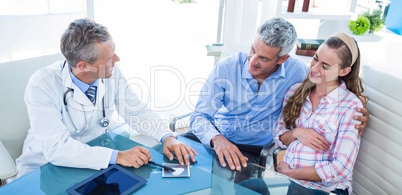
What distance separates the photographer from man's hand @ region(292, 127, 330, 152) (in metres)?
1.48

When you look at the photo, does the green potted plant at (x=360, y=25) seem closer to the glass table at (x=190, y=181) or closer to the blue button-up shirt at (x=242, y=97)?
the blue button-up shirt at (x=242, y=97)

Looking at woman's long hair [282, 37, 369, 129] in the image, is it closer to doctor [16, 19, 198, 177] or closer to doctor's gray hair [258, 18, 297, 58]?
doctor's gray hair [258, 18, 297, 58]

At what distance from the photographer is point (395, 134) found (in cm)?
138

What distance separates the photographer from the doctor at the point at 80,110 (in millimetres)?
1268

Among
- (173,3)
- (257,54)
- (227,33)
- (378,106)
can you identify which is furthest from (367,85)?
(173,3)

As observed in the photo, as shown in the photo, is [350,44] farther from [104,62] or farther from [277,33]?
[104,62]

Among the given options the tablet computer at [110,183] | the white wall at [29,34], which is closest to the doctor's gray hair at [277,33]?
the tablet computer at [110,183]

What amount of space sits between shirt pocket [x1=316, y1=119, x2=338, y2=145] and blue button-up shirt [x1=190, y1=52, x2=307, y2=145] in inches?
13.9

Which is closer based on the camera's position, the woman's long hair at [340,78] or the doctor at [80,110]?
the doctor at [80,110]

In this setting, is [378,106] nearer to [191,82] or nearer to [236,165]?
[236,165]

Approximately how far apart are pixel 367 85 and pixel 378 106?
13 centimetres

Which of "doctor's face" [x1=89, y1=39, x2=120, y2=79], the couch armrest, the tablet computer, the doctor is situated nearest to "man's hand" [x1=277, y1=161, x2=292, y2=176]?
the doctor

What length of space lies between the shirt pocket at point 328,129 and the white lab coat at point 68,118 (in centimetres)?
74

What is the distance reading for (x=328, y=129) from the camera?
1489 millimetres
